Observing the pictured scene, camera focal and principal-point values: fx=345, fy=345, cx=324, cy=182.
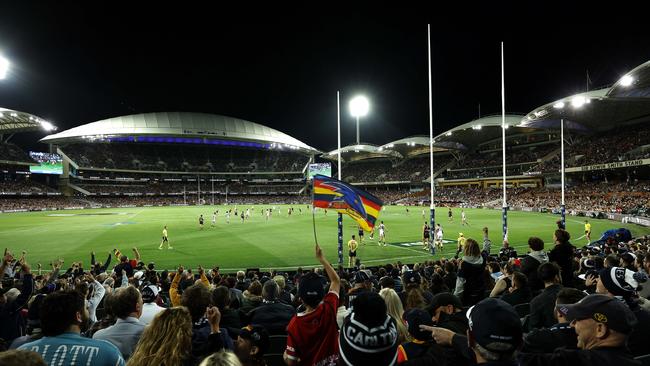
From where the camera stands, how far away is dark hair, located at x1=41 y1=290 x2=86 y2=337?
9.05 feet

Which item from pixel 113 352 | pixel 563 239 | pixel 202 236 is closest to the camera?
pixel 113 352

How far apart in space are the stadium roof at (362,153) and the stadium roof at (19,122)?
7779 cm

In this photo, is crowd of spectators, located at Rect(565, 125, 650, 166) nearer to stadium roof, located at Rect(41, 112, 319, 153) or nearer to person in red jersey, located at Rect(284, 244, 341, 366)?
person in red jersey, located at Rect(284, 244, 341, 366)

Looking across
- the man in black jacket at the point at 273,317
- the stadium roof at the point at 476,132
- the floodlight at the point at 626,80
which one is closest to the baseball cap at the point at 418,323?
the man in black jacket at the point at 273,317

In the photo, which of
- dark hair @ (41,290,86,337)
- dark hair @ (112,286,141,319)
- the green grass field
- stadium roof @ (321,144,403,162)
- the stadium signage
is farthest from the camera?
stadium roof @ (321,144,403,162)

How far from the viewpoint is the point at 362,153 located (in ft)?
398

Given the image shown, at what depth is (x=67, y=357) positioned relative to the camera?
8.52ft

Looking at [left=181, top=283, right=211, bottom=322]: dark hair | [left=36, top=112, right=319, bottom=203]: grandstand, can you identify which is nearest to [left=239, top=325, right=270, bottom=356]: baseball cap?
[left=181, top=283, right=211, bottom=322]: dark hair

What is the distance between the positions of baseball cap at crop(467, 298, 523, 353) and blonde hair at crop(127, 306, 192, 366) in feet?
7.34

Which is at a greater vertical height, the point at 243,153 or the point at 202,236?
the point at 243,153

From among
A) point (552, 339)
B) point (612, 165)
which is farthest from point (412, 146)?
point (552, 339)

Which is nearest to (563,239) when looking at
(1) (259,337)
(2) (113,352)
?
(1) (259,337)

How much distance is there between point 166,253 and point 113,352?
76.2 feet

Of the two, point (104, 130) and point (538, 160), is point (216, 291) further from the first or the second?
point (104, 130)
